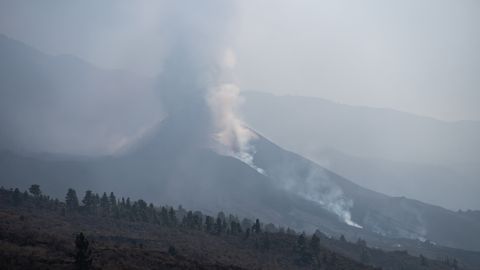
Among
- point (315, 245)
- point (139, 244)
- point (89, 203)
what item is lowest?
point (139, 244)

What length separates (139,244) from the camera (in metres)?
89.9

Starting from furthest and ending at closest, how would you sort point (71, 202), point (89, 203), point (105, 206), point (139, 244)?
point (105, 206), point (89, 203), point (71, 202), point (139, 244)

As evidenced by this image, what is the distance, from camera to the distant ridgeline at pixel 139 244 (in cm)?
5906

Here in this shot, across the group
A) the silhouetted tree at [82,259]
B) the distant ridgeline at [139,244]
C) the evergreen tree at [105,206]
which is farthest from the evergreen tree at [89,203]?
the silhouetted tree at [82,259]

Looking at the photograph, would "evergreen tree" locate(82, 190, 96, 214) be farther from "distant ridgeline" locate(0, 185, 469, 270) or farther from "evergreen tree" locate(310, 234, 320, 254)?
"evergreen tree" locate(310, 234, 320, 254)

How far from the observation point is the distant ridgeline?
5906cm

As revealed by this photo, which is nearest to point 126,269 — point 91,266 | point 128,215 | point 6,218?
point 91,266

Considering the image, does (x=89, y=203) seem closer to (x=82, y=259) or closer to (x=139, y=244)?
(x=139, y=244)

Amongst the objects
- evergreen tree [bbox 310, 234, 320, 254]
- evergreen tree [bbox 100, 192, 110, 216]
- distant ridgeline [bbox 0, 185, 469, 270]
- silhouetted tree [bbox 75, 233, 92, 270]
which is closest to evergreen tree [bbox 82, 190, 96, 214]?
distant ridgeline [bbox 0, 185, 469, 270]

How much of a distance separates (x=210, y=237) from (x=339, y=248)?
158ft

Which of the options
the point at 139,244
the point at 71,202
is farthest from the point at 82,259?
the point at 71,202

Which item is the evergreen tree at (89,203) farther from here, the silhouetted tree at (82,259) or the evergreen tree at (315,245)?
the silhouetted tree at (82,259)

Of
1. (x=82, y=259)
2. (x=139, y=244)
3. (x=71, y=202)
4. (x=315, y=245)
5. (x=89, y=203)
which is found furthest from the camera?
(x=89, y=203)

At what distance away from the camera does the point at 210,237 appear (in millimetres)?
110562
